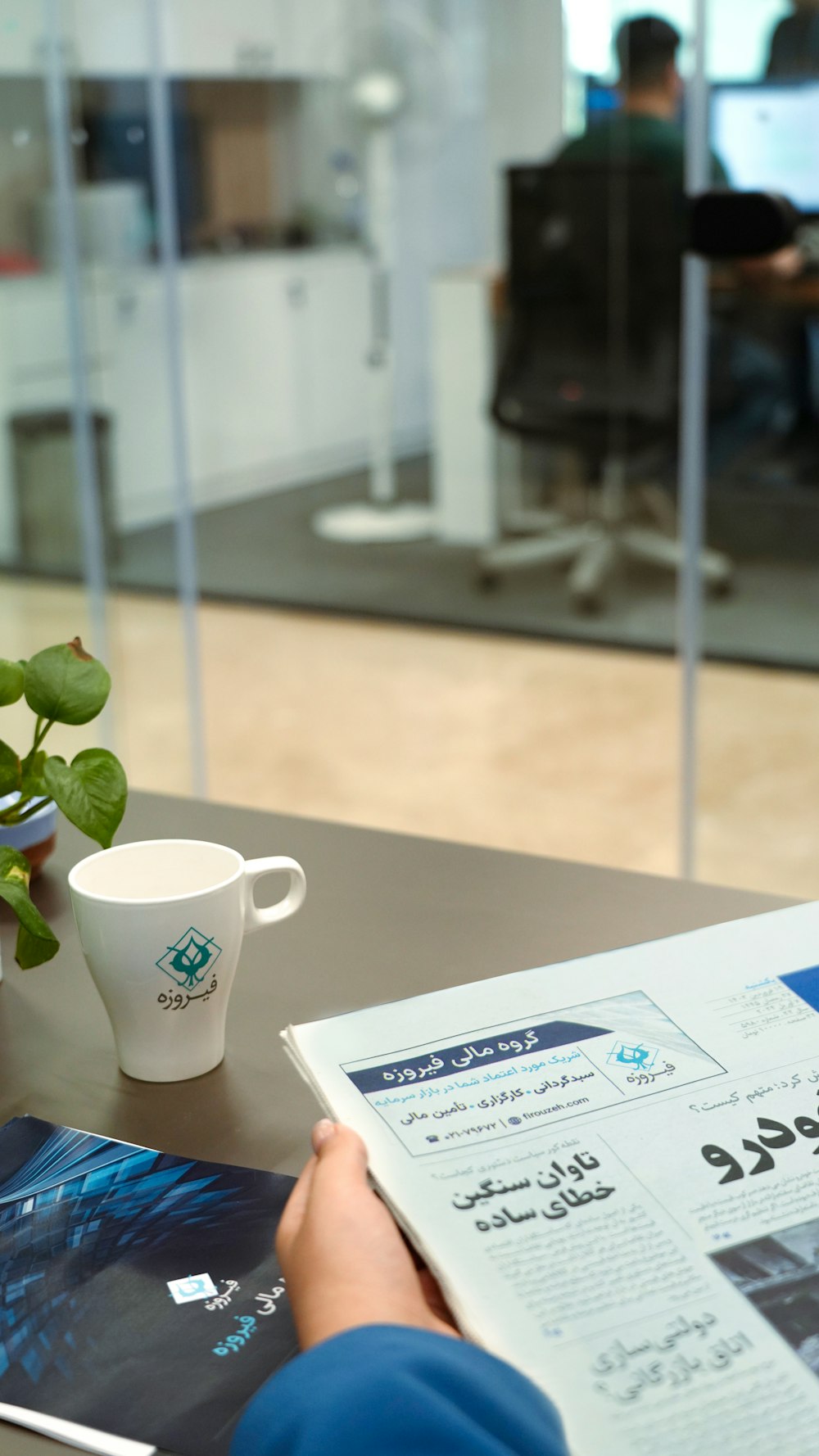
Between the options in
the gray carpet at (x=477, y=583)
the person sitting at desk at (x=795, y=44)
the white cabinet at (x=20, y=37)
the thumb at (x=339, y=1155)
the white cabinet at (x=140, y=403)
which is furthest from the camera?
the gray carpet at (x=477, y=583)

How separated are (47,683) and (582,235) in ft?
9.04

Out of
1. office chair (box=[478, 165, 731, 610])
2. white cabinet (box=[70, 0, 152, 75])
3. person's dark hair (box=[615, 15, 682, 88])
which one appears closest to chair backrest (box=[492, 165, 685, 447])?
office chair (box=[478, 165, 731, 610])

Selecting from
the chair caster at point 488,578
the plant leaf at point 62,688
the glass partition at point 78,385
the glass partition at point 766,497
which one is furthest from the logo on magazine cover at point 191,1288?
the chair caster at point 488,578

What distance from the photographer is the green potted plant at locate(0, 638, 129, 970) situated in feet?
2.01

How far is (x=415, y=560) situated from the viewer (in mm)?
3529

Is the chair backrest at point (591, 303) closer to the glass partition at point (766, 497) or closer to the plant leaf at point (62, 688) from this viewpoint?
the glass partition at point (766, 497)

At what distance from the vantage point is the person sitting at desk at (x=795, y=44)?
7.67 feet

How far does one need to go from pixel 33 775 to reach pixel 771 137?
2065 mm

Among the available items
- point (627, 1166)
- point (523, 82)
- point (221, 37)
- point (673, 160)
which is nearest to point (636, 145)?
point (673, 160)

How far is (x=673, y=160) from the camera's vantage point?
3012mm

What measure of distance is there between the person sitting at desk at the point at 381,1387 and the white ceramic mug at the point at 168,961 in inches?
7.1

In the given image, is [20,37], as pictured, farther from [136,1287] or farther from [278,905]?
[136,1287]

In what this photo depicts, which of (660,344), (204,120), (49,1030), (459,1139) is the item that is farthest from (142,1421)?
(204,120)

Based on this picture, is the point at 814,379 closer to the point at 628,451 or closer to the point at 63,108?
the point at 628,451
